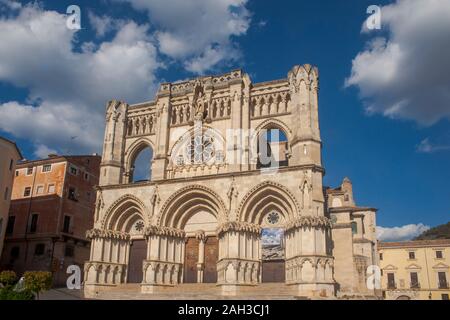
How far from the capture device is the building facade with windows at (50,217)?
35625 mm

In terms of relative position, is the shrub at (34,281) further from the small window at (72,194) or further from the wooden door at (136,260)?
the small window at (72,194)

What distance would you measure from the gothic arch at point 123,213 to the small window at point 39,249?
30.3 feet

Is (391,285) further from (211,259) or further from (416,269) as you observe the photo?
(211,259)

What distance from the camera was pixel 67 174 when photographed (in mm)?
37969

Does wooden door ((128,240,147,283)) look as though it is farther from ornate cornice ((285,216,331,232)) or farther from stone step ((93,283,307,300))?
ornate cornice ((285,216,331,232))

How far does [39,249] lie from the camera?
35.8 metres

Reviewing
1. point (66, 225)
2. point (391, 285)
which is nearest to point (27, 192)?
point (66, 225)

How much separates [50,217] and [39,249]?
273 centimetres

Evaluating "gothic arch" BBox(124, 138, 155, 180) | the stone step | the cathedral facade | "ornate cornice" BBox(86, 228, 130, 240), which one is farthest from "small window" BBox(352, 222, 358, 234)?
"ornate cornice" BBox(86, 228, 130, 240)

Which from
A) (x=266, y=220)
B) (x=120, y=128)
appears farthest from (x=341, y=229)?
(x=120, y=128)
